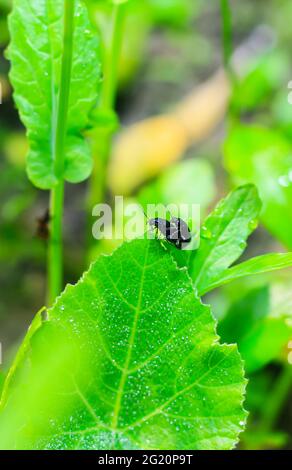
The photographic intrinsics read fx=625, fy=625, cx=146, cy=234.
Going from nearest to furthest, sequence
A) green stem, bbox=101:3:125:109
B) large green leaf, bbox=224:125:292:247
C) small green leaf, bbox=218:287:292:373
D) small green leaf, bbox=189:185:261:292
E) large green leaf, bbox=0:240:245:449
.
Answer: large green leaf, bbox=0:240:245:449 < small green leaf, bbox=189:185:261:292 < small green leaf, bbox=218:287:292:373 < large green leaf, bbox=224:125:292:247 < green stem, bbox=101:3:125:109

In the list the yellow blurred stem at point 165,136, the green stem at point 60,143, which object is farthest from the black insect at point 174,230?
the yellow blurred stem at point 165,136

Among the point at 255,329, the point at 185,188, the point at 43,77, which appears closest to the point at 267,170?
the point at 185,188

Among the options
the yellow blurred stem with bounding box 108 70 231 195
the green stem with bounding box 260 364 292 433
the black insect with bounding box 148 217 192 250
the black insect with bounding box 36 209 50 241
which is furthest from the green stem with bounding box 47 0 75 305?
the yellow blurred stem with bounding box 108 70 231 195

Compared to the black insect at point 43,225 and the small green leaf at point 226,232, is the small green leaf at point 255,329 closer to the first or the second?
the small green leaf at point 226,232

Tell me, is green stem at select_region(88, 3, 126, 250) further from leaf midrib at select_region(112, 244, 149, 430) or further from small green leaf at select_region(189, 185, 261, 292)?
leaf midrib at select_region(112, 244, 149, 430)

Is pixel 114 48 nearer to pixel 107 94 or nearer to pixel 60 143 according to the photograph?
pixel 107 94
